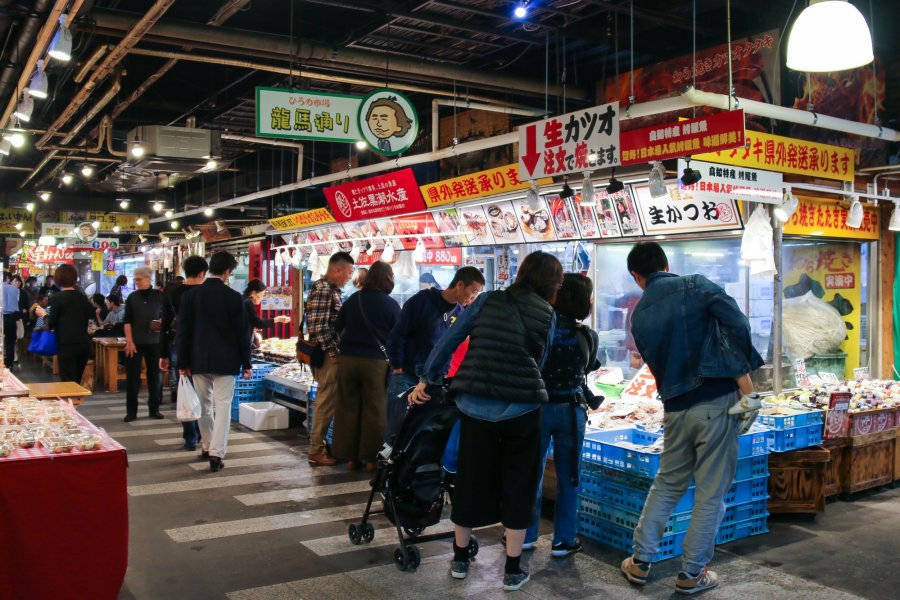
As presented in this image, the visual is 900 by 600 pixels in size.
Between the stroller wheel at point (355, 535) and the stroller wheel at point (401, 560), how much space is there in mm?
485

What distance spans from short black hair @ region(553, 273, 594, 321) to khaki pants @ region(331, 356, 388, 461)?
2638mm

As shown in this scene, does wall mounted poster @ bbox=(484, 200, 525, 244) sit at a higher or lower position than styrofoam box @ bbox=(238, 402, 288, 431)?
higher

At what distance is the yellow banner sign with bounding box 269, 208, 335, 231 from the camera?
15.1 m

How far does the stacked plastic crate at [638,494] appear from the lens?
5.46 m

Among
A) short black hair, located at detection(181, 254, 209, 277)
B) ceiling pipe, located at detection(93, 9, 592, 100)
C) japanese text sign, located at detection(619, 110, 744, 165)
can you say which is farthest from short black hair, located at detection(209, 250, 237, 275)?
japanese text sign, located at detection(619, 110, 744, 165)

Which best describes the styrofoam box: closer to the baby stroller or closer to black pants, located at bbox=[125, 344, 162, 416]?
black pants, located at bbox=[125, 344, 162, 416]

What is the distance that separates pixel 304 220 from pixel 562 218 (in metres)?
7.21

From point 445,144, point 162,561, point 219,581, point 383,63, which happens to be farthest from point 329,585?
point 445,144

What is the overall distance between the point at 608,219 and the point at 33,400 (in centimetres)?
648

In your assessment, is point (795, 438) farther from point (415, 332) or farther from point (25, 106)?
point (25, 106)

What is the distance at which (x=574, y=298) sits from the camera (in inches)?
213

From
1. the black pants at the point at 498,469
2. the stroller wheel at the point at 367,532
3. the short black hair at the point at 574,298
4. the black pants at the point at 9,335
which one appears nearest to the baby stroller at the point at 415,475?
the stroller wheel at the point at 367,532

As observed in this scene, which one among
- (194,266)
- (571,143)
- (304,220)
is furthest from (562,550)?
(304,220)

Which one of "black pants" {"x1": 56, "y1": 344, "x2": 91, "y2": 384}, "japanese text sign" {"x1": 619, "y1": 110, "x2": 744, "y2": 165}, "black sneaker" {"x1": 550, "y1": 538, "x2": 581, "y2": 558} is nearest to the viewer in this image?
"black sneaker" {"x1": 550, "y1": 538, "x2": 581, "y2": 558}
